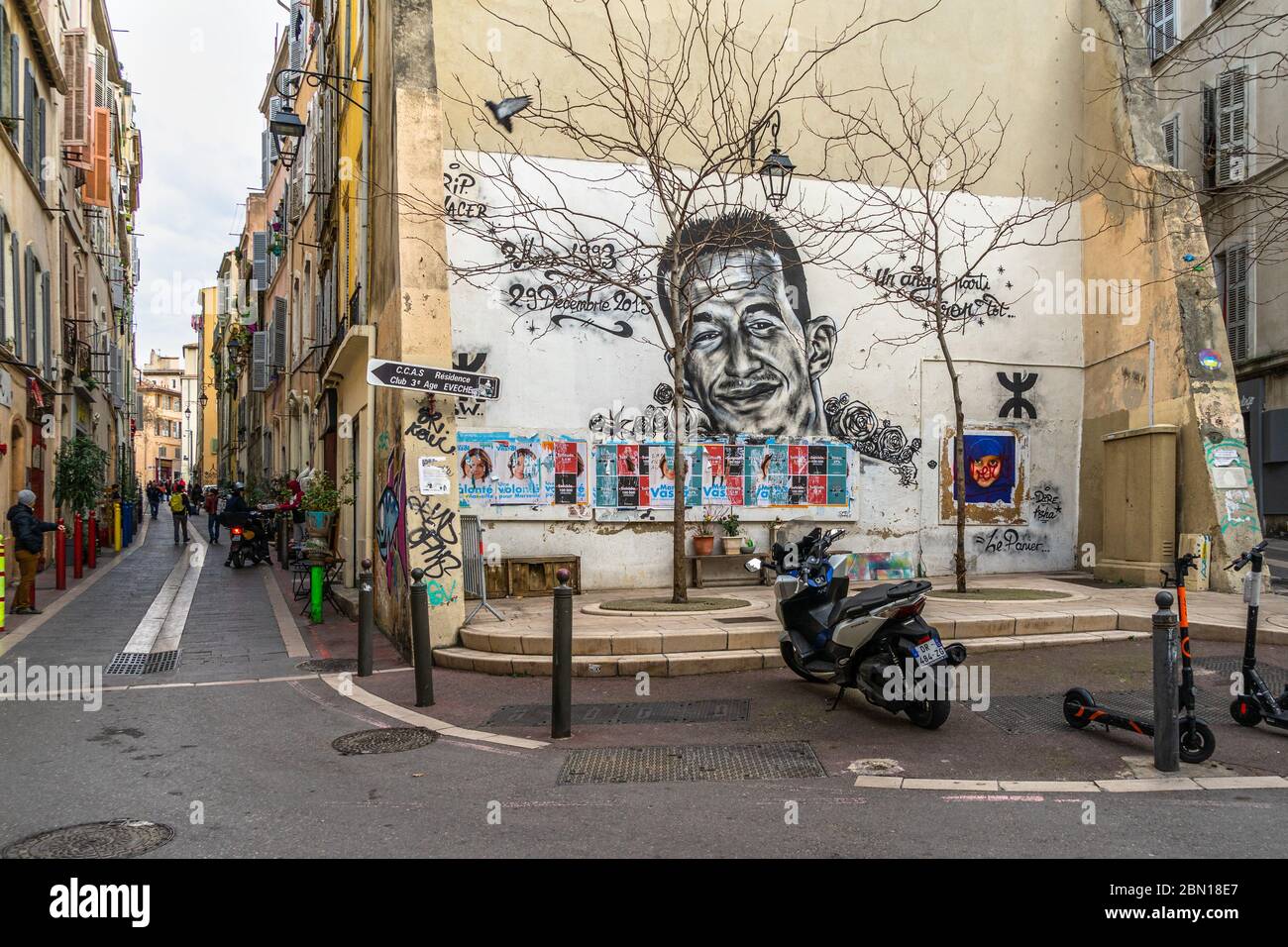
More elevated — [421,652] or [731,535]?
[731,535]

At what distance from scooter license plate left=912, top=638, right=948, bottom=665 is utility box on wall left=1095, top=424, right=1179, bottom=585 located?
7.68 meters

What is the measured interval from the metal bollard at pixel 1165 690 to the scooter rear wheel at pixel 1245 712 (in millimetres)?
1185

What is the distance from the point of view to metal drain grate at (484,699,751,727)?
689cm

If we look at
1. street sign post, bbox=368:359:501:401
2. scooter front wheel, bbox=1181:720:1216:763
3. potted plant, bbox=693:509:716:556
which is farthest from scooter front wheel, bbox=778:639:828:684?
potted plant, bbox=693:509:716:556

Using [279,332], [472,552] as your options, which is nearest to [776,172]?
[472,552]

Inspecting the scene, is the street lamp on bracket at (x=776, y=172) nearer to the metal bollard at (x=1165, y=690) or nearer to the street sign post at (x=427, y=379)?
the street sign post at (x=427, y=379)

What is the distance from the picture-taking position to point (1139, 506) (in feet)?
42.5

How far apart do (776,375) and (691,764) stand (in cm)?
872

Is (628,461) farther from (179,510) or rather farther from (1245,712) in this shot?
(179,510)

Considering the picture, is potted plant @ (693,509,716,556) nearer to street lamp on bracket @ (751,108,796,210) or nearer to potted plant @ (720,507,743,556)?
potted plant @ (720,507,743,556)

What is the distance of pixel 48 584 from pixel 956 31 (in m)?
16.5

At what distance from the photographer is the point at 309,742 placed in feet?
20.9

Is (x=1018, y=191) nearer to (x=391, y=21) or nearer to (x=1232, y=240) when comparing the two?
(x=391, y=21)
